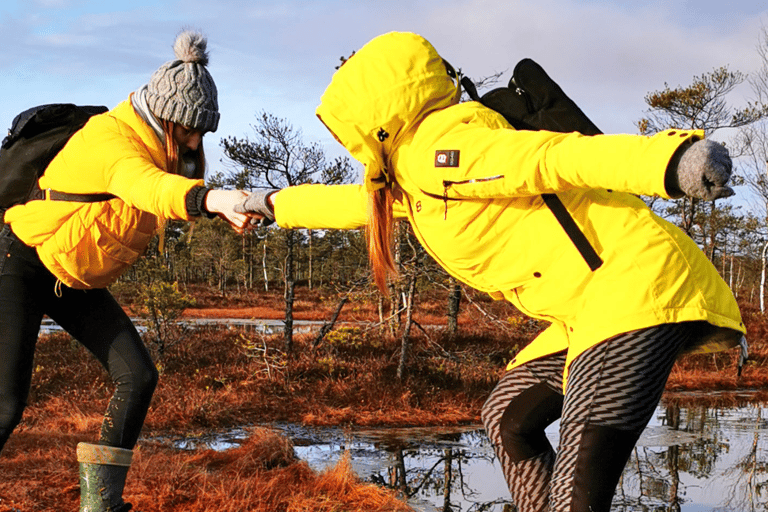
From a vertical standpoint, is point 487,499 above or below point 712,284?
below

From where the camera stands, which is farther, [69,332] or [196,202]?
[69,332]

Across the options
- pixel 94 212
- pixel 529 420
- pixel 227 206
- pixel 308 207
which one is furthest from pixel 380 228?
pixel 94 212

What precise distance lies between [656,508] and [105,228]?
141 inches

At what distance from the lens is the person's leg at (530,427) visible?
2.41m

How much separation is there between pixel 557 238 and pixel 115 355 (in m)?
2.31

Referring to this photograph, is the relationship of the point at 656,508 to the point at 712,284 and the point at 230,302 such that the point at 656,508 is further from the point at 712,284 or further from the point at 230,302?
the point at 230,302

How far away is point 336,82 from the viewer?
84.9 inches

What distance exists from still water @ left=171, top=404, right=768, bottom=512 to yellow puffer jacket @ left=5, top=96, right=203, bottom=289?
2.30 metres

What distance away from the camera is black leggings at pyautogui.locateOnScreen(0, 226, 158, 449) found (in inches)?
125

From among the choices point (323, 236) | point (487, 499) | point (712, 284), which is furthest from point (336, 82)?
point (323, 236)

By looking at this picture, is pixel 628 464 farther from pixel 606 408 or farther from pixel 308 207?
pixel 308 207

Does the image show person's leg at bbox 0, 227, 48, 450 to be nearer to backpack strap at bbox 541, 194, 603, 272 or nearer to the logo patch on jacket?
the logo patch on jacket

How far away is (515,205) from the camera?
2.00 metres

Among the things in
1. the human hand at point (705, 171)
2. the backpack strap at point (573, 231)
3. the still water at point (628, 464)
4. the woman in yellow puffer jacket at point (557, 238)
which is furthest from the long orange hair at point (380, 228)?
the still water at point (628, 464)
